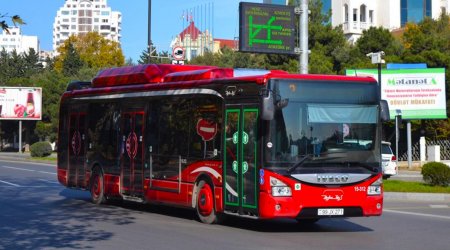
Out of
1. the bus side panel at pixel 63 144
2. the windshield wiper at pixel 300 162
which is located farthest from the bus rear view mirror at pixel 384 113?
the bus side panel at pixel 63 144

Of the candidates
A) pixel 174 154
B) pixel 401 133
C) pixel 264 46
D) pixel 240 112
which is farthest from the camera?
pixel 401 133

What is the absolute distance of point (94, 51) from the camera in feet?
417

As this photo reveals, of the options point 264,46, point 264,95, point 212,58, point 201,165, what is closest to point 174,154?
point 201,165

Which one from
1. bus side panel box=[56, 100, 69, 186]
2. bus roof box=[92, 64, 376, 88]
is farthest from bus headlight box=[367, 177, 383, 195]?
bus side panel box=[56, 100, 69, 186]

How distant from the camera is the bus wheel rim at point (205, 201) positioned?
14695 millimetres

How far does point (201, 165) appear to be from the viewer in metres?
14.9

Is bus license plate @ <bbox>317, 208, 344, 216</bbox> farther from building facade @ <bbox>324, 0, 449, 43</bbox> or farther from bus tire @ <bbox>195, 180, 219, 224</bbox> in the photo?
building facade @ <bbox>324, 0, 449, 43</bbox>

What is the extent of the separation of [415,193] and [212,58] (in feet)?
180

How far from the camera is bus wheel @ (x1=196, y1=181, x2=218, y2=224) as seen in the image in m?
14.7

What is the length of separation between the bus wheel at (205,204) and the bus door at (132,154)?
248 centimetres

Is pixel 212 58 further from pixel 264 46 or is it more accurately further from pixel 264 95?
pixel 264 95

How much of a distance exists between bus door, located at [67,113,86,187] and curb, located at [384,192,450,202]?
30.4 ft

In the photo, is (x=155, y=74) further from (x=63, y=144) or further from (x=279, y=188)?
(x=279, y=188)

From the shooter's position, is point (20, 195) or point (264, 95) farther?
point (20, 195)
